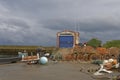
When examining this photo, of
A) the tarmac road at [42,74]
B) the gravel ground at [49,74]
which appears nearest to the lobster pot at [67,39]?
the gravel ground at [49,74]

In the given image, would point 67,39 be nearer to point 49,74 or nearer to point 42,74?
point 49,74

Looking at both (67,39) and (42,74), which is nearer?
(42,74)

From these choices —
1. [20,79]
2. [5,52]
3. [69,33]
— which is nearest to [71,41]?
[69,33]

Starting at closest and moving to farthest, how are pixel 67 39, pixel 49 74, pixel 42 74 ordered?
pixel 42 74 → pixel 49 74 → pixel 67 39

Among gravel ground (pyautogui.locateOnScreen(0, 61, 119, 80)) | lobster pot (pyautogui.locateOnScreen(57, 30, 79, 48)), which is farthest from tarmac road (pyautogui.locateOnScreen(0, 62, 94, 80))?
lobster pot (pyautogui.locateOnScreen(57, 30, 79, 48))

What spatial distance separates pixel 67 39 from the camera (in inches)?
1718

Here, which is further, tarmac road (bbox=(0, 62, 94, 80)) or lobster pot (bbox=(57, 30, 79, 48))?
lobster pot (bbox=(57, 30, 79, 48))

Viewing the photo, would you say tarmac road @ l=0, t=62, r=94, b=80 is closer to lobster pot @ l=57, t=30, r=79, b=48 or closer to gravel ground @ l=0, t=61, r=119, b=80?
gravel ground @ l=0, t=61, r=119, b=80

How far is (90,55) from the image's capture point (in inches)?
1400

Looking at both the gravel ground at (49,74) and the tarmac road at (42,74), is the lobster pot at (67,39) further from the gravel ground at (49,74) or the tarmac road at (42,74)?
the tarmac road at (42,74)

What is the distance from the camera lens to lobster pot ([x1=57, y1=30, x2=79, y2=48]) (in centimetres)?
4279

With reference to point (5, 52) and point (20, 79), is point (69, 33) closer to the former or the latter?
point (5, 52)

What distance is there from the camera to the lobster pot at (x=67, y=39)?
42787mm

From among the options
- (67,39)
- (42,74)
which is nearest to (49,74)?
(42,74)
